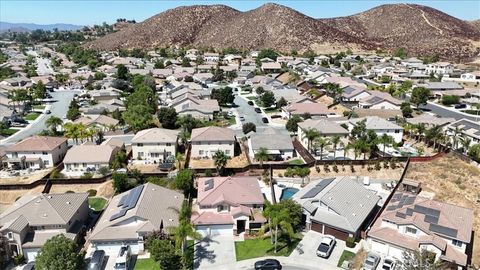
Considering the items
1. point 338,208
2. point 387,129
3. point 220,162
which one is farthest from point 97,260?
point 387,129

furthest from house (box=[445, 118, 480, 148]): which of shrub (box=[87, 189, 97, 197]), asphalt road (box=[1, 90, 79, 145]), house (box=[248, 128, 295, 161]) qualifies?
asphalt road (box=[1, 90, 79, 145])

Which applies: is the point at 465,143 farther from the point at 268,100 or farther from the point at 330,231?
the point at 268,100

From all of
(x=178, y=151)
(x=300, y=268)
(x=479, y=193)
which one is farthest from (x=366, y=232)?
(x=178, y=151)

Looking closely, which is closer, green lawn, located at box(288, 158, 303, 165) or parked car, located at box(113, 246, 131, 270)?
parked car, located at box(113, 246, 131, 270)

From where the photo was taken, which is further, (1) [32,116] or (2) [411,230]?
(1) [32,116]

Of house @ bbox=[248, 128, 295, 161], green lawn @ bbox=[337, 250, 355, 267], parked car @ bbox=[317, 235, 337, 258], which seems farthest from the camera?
house @ bbox=[248, 128, 295, 161]

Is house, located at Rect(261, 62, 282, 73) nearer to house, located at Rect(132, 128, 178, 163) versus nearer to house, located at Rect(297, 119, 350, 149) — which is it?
house, located at Rect(297, 119, 350, 149)

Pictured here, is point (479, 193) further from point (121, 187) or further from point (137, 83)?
point (137, 83)
